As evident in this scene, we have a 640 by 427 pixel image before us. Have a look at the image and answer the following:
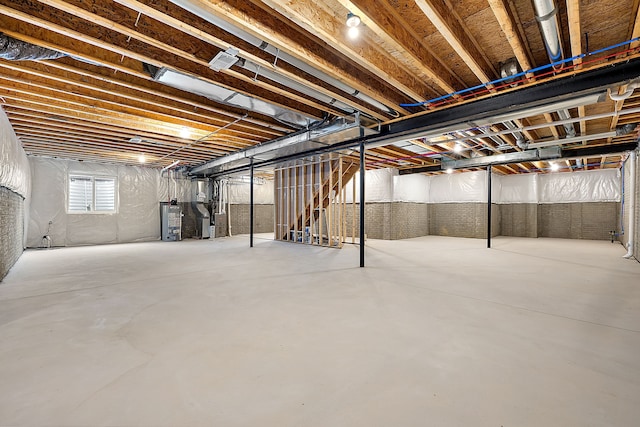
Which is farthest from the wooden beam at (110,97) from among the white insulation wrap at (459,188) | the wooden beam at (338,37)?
the white insulation wrap at (459,188)

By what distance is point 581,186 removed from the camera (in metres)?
9.29

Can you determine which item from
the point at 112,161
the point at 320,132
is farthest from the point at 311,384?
the point at 112,161

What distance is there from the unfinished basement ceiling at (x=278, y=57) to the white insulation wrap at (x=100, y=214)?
10.7 ft

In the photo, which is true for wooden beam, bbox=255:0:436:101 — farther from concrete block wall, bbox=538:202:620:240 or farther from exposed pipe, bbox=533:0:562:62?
concrete block wall, bbox=538:202:620:240

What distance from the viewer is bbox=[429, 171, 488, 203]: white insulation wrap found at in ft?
31.5

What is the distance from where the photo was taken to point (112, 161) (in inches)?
320

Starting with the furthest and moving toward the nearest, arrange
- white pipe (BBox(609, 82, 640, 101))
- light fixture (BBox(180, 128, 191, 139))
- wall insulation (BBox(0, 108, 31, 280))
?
light fixture (BBox(180, 128, 191, 139))
wall insulation (BBox(0, 108, 31, 280))
white pipe (BBox(609, 82, 640, 101))

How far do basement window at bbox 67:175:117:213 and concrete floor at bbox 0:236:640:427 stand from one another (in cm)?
483

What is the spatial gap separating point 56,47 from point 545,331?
485cm

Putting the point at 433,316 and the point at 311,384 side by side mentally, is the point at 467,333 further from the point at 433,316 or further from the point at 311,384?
the point at 311,384

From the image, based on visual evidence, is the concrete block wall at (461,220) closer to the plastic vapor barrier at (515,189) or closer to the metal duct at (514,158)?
the plastic vapor barrier at (515,189)

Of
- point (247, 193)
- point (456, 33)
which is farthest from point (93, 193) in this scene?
point (456, 33)

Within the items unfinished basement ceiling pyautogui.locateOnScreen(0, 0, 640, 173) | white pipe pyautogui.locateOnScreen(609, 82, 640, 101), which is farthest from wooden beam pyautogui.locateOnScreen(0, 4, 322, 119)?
white pipe pyautogui.locateOnScreen(609, 82, 640, 101)

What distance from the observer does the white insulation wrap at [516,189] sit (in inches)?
386
